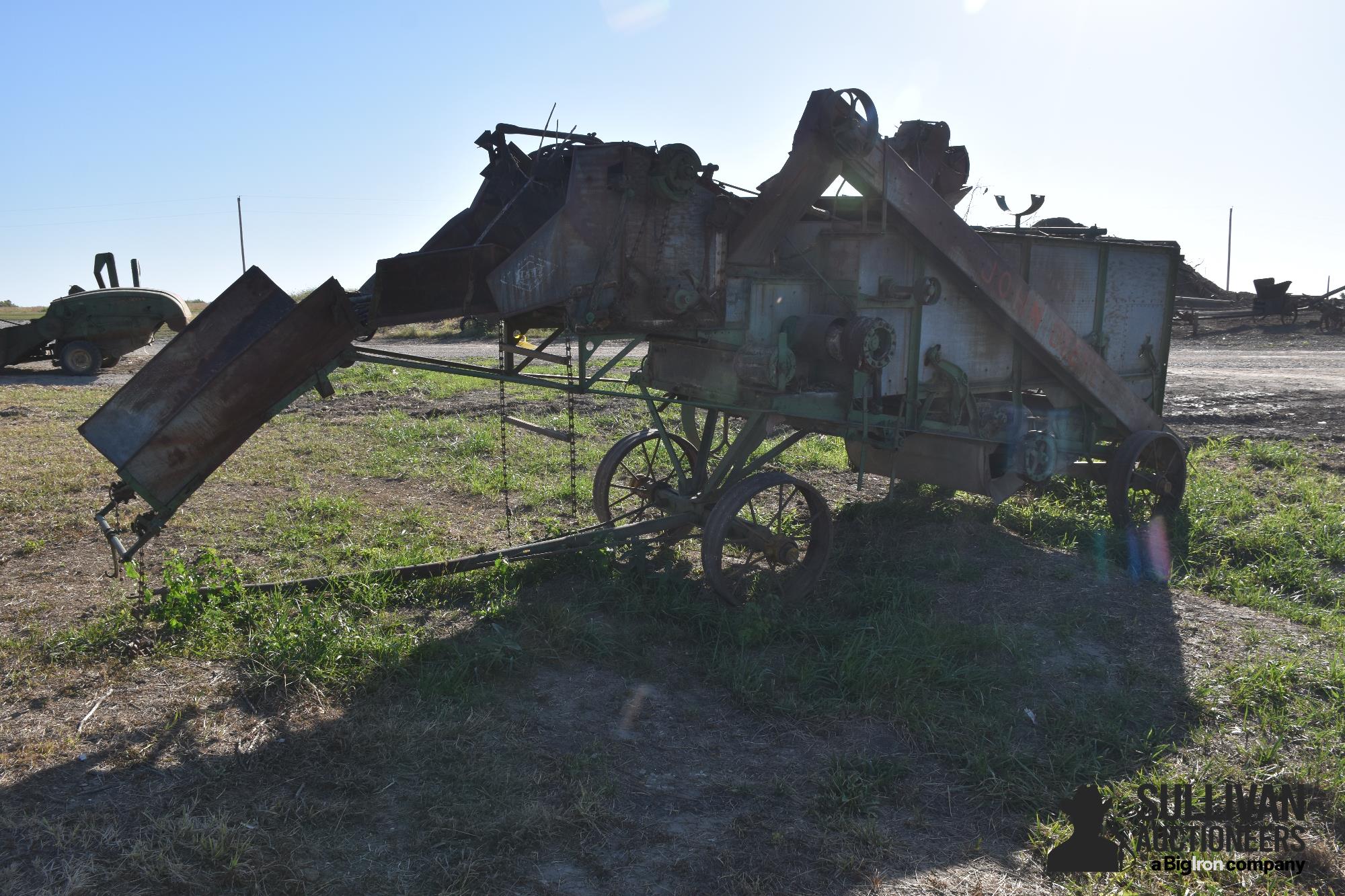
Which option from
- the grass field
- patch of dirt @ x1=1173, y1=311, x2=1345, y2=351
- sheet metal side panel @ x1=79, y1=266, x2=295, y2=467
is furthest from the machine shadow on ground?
patch of dirt @ x1=1173, y1=311, x2=1345, y2=351

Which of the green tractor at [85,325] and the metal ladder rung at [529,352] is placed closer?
the metal ladder rung at [529,352]

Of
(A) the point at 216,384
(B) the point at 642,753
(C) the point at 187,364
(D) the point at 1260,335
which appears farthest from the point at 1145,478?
(D) the point at 1260,335

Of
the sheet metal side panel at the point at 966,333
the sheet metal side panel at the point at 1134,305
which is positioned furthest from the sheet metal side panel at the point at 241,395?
the sheet metal side panel at the point at 1134,305

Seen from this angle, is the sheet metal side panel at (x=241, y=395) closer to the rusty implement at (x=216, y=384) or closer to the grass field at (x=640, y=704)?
the rusty implement at (x=216, y=384)

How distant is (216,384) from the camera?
4676 mm

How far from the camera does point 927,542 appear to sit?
6.98m

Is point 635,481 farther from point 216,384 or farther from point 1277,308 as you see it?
point 1277,308

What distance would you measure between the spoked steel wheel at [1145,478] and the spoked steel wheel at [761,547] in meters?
2.82

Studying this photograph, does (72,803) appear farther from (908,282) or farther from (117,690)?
(908,282)

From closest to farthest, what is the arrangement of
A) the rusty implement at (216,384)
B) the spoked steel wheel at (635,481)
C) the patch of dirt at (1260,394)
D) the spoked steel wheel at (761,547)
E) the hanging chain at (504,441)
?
the rusty implement at (216,384)
the spoked steel wheel at (761,547)
the hanging chain at (504,441)
the spoked steel wheel at (635,481)
the patch of dirt at (1260,394)

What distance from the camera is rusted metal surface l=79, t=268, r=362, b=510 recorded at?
15.3 feet

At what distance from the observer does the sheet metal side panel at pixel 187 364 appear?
4.66 metres

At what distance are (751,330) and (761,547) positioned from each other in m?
→ 1.33

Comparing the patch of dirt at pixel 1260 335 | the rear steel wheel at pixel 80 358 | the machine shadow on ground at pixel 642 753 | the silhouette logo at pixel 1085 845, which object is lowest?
the silhouette logo at pixel 1085 845
